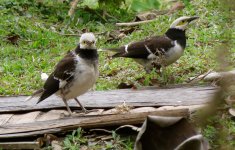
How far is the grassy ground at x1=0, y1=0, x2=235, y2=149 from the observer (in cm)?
709

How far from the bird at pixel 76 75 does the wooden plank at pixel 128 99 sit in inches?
7.8

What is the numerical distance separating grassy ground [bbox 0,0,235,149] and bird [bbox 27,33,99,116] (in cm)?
120

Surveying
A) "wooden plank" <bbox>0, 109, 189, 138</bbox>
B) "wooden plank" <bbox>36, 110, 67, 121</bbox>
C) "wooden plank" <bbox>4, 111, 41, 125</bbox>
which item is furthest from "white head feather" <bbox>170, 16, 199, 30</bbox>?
"wooden plank" <bbox>0, 109, 189, 138</bbox>

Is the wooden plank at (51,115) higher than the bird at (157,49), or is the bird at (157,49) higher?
the bird at (157,49)

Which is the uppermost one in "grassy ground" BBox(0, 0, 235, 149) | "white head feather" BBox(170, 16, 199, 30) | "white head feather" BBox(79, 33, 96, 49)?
"white head feather" BBox(79, 33, 96, 49)

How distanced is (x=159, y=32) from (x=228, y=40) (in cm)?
831

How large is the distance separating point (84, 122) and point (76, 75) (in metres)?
0.89

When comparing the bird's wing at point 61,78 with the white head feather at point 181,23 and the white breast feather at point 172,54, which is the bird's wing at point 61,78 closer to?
the white breast feather at point 172,54

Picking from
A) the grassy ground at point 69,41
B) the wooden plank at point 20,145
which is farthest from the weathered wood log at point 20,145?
the grassy ground at point 69,41

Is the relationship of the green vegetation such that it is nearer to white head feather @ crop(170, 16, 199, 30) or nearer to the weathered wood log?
the weathered wood log

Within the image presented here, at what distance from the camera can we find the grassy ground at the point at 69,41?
7.09 meters

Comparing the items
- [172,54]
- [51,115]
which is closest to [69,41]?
[172,54]

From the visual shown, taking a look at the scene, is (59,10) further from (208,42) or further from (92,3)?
(208,42)

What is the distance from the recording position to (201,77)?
243 inches
